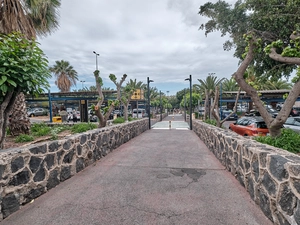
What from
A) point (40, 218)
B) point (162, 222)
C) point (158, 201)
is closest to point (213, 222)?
point (162, 222)

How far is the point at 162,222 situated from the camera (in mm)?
2455

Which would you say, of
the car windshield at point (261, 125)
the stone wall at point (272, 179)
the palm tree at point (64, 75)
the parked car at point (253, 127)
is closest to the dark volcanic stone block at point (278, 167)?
the stone wall at point (272, 179)

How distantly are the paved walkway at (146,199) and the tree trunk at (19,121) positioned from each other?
17.3 feet

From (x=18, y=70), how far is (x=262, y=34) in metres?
10.7

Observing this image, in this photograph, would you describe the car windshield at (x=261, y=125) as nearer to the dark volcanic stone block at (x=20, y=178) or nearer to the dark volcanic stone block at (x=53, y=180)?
the dark volcanic stone block at (x=53, y=180)

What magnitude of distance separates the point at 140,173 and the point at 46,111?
1365 inches

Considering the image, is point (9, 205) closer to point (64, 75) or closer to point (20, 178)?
point (20, 178)

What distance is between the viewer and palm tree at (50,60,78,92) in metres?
31.7

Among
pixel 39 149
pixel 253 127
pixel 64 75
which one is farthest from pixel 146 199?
pixel 64 75

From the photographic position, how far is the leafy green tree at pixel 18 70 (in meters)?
3.64

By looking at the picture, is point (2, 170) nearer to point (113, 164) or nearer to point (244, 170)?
point (113, 164)

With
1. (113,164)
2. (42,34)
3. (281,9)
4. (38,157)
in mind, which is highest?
(281,9)

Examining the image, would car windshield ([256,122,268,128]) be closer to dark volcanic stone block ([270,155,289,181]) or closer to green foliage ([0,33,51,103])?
dark volcanic stone block ([270,155,289,181])

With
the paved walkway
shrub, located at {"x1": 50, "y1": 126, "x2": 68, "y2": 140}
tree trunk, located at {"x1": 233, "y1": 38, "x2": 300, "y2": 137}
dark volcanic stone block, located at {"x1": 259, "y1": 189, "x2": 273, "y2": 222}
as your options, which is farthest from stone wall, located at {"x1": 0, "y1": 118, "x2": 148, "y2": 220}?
tree trunk, located at {"x1": 233, "y1": 38, "x2": 300, "y2": 137}
